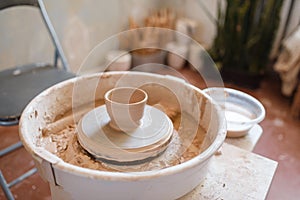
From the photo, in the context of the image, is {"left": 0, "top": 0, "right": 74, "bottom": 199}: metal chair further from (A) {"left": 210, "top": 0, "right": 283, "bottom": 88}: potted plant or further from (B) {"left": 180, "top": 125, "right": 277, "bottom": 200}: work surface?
(A) {"left": 210, "top": 0, "right": 283, "bottom": 88}: potted plant

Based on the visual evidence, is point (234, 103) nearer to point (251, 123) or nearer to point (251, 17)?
point (251, 123)

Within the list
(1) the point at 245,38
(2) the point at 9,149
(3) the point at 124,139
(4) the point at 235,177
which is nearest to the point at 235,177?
(4) the point at 235,177

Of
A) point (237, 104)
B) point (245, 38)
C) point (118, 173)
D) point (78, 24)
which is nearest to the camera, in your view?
point (118, 173)

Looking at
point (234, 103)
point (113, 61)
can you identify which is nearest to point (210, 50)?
point (113, 61)

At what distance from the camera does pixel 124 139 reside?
2.71 ft

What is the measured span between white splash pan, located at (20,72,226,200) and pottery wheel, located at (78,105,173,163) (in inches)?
4.7

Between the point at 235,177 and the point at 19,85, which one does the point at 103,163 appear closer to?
the point at 235,177

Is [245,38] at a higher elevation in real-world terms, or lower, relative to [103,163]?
lower

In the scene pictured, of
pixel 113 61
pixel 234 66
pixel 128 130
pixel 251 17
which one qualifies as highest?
pixel 128 130

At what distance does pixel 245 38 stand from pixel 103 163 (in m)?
1.72

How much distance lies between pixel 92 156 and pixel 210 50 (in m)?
1.84

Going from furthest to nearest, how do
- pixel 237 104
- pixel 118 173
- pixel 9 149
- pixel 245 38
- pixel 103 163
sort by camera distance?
pixel 245 38, pixel 9 149, pixel 237 104, pixel 103 163, pixel 118 173

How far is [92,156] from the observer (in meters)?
0.82

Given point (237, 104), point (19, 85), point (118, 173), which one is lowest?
point (237, 104)
